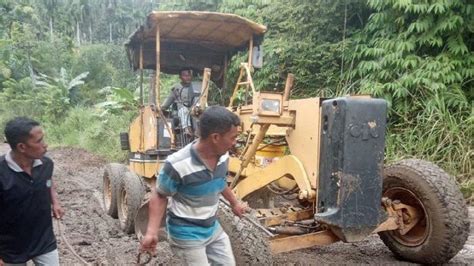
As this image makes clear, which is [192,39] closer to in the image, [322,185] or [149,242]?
[322,185]

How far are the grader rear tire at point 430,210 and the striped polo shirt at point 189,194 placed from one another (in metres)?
2.14

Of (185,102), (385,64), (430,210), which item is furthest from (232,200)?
(385,64)

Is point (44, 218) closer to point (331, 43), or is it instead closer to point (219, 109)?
point (219, 109)

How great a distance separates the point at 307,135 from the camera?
423cm

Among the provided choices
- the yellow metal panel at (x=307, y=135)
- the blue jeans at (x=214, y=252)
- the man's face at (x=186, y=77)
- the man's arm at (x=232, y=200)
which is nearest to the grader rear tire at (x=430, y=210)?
the yellow metal panel at (x=307, y=135)

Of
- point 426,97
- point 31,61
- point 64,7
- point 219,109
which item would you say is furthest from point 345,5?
point 64,7

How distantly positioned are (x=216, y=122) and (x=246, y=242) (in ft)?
4.10

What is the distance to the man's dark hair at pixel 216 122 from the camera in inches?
112

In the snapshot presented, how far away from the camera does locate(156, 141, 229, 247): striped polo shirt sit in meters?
2.83

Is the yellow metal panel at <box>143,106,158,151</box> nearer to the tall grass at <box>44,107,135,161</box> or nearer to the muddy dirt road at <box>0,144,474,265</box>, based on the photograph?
the muddy dirt road at <box>0,144,474,265</box>

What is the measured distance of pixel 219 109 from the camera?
2.91 meters

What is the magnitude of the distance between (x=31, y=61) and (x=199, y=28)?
2128 centimetres

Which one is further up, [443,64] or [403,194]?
[443,64]

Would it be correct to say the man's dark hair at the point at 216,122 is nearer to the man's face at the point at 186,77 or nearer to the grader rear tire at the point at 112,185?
the grader rear tire at the point at 112,185
